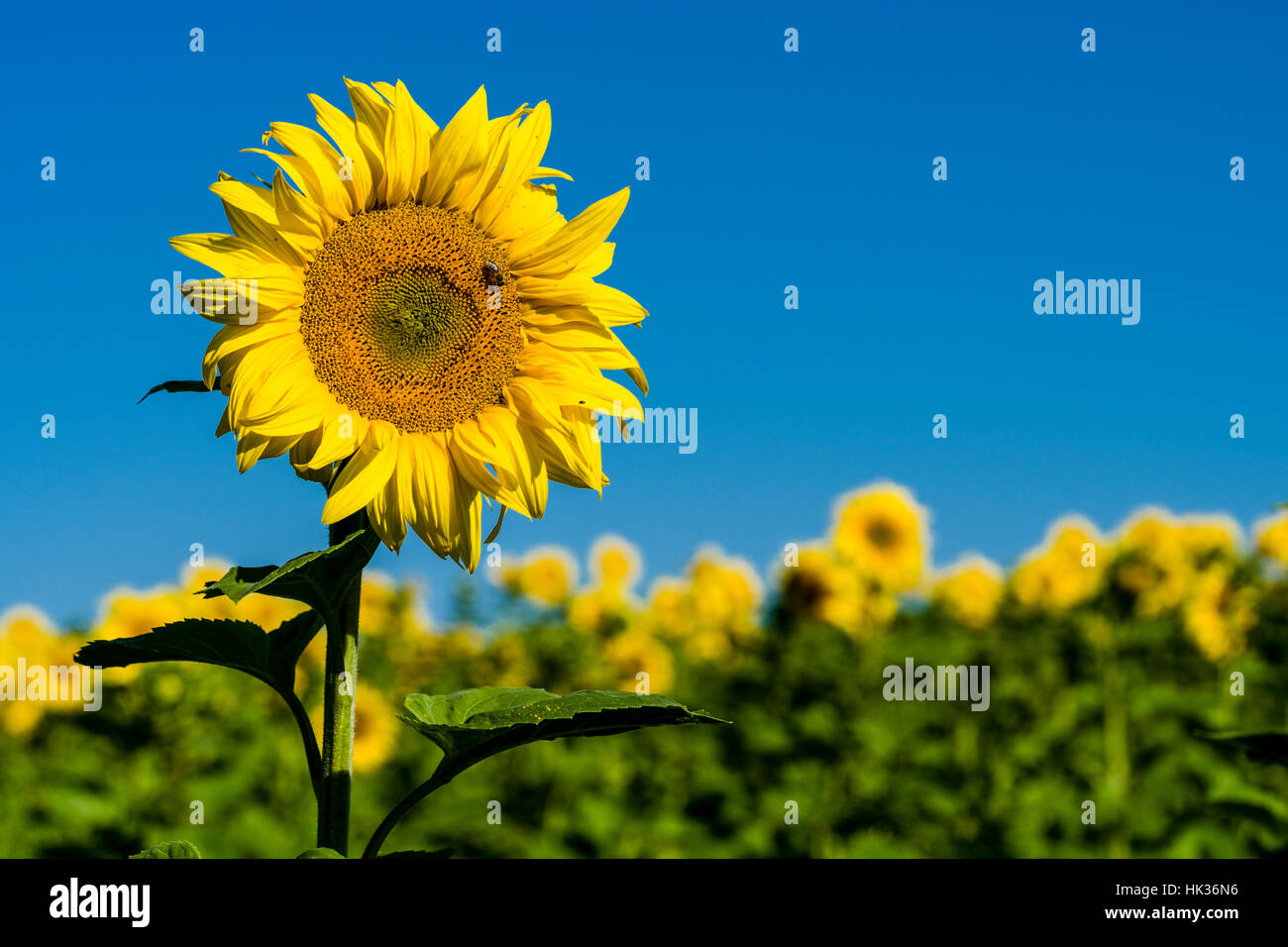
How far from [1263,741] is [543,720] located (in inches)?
56.2

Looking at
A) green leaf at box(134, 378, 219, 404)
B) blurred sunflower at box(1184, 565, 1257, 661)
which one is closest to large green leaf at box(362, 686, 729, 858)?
green leaf at box(134, 378, 219, 404)

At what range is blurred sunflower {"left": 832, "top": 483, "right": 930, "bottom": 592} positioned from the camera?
7.71m

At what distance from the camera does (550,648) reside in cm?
665

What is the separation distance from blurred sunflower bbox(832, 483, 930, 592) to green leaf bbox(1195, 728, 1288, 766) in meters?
5.43

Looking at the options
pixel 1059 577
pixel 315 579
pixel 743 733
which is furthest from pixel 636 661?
pixel 315 579

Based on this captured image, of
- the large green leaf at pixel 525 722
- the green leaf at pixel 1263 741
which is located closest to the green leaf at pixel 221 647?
the large green leaf at pixel 525 722

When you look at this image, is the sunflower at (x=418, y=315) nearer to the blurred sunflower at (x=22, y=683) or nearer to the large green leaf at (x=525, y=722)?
the large green leaf at (x=525, y=722)

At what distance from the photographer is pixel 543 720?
1700 millimetres

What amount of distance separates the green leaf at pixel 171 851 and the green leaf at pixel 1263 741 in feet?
5.71

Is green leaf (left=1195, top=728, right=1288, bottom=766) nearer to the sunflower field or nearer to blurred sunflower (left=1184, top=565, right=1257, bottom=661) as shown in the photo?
the sunflower field

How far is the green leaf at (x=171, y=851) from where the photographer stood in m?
1.74

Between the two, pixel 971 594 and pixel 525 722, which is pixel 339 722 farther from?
pixel 971 594
